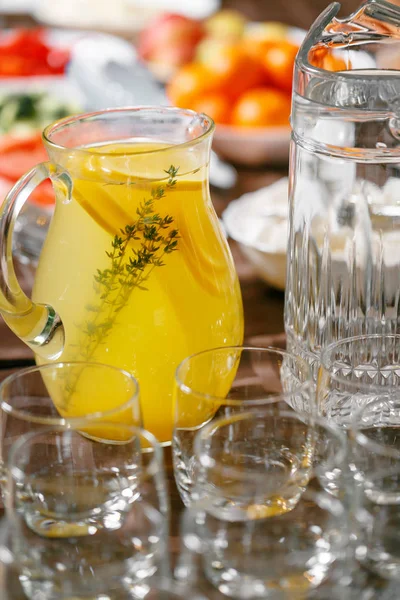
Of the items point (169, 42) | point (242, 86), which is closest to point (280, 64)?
point (242, 86)

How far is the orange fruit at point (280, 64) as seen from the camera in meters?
1.33

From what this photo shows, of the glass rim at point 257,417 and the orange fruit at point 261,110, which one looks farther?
the orange fruit at point 261,110

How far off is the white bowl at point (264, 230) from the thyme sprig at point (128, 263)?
26 centimetres

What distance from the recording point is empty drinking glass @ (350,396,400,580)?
0.44 m

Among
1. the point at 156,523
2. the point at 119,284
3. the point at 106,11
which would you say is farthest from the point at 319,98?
the point at 106,11

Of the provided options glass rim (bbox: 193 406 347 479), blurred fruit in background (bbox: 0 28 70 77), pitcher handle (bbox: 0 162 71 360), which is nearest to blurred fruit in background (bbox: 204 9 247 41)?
blurred fruit in background (bbox: 0 28 70 77)

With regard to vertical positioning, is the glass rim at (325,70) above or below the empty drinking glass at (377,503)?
above

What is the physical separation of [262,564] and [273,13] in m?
1.99

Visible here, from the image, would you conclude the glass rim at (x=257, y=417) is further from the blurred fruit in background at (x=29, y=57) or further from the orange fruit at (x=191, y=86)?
the blurred fruit in background at (x=29, y=57)

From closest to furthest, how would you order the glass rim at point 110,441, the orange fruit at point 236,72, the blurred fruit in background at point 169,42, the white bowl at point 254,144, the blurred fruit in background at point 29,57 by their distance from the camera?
the glass rim at point 110,441
the white bowl at point 254,144
the orange fruit at point 236,72
the blurred fruit in background at point 169,42
the blurred fruit in background at point 29,57

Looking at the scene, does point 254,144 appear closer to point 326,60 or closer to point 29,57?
point 326,60

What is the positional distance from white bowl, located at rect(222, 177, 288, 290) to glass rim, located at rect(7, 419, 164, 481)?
38cm

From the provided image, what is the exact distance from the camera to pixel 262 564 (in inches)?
17.0

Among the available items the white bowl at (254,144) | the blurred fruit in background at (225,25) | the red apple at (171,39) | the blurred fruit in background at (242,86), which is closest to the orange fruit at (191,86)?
the blurred fruit in background at (242,86)
